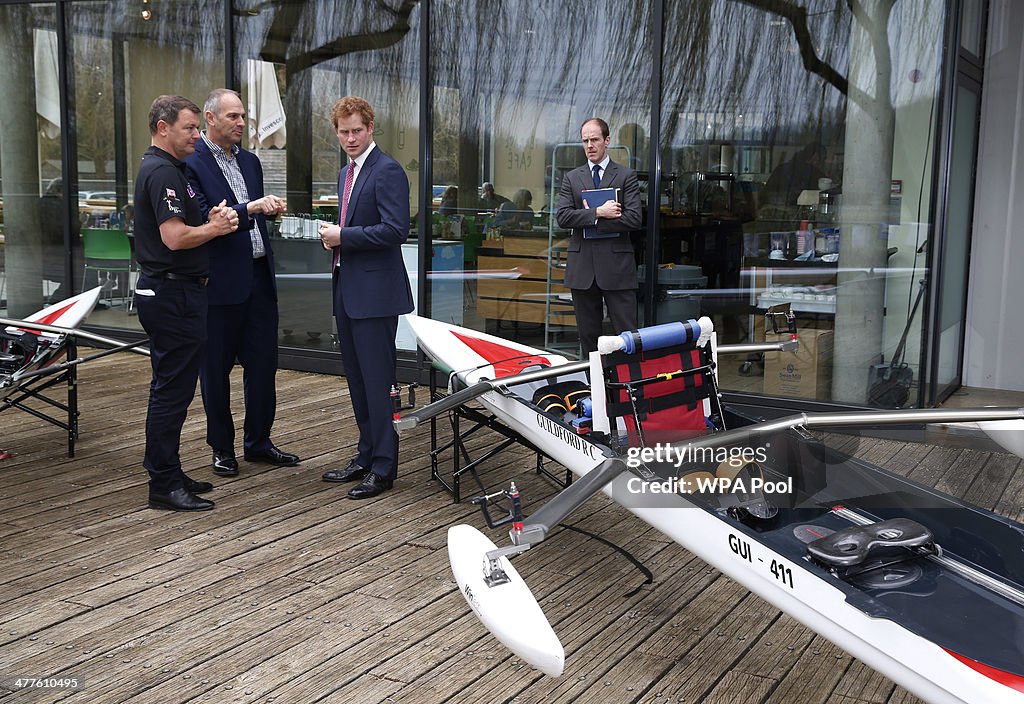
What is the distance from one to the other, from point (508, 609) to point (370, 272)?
235cm

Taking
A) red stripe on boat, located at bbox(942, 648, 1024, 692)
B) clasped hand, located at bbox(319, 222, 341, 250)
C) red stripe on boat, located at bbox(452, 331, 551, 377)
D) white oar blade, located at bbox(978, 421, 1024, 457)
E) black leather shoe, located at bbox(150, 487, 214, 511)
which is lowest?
black leather shoe, located at bbox(150, 487, 214, 511)

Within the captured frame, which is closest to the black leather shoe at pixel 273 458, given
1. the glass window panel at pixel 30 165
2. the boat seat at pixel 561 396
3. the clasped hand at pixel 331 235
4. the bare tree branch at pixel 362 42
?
the clasped hand at pixel 331 235

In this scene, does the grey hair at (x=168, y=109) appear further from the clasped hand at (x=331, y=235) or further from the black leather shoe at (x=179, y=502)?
the black leather shoe at (x=179, y=502)

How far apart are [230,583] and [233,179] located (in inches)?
76.2

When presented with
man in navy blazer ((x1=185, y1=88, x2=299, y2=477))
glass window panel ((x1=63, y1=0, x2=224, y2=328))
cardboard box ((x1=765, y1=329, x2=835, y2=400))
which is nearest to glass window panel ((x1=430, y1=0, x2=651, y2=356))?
cardboard box ((x1=765, y1=329, x2=835, y2=400))

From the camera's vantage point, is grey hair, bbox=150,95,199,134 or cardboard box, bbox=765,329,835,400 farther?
cardboard box, bbox=765,329,835,400

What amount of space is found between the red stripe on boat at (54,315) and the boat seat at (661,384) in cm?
357

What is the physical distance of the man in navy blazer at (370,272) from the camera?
167 inches

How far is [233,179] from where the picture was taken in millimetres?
4531

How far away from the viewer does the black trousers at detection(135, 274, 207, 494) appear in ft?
13.4

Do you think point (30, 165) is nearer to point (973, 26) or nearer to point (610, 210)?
point (610, 210)

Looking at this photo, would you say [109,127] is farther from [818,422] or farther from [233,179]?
[818,422]

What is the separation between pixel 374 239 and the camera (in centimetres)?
423

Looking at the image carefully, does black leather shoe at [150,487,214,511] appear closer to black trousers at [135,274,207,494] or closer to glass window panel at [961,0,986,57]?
black trousers at [135,274,207,494]
